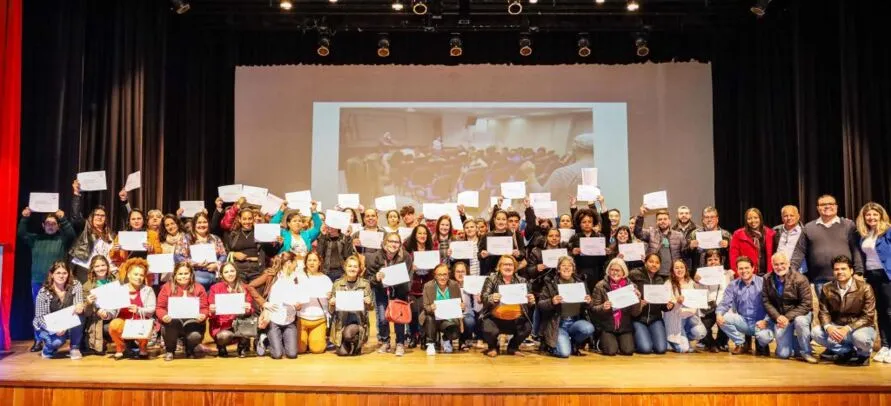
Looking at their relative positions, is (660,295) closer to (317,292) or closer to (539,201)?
(539,201)

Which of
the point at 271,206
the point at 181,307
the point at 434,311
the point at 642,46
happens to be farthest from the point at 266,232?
the point at 642,46

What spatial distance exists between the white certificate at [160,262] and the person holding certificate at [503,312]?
9.34ft

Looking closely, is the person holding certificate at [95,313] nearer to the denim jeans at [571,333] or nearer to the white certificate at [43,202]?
the white certificate at [43,202]

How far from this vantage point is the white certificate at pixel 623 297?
636cm

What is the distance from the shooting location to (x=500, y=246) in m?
6.91

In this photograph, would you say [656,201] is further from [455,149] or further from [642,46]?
[455,149]

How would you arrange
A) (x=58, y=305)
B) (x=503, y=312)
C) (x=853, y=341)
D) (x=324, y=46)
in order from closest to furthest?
1. (x=853, y=341)
2. (x=58, y=305)
3. (x=503, y=312)
4. (x=324, y=46)

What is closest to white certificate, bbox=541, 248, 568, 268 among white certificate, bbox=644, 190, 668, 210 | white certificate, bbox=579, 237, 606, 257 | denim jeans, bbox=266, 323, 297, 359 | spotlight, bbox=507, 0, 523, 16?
white certificate, bbox=579, 237, 606, 257

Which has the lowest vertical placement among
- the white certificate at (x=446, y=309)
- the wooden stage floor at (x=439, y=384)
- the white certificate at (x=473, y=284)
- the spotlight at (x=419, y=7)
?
the wooden stage floor at (x=439, y=384)

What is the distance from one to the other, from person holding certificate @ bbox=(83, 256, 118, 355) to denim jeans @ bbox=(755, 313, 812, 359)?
18.9 feet

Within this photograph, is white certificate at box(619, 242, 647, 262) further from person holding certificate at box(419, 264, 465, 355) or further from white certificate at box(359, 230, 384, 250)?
white certificate at box(359, 230, 384, 250)

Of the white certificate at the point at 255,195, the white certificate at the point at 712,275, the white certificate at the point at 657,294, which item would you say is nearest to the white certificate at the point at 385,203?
the white certificate at the point at 255,195

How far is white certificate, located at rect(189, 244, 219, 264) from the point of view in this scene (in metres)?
6.68

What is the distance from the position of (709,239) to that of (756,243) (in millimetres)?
450
